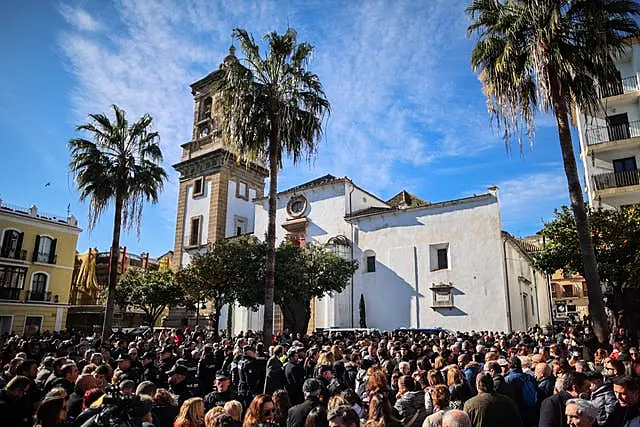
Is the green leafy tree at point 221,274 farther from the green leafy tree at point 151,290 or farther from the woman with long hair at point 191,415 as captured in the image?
the woman with long hair at point 191,415

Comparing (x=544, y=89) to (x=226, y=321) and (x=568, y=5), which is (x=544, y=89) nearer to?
(x=568, y=5)

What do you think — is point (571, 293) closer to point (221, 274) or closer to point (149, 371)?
point (221, 274)

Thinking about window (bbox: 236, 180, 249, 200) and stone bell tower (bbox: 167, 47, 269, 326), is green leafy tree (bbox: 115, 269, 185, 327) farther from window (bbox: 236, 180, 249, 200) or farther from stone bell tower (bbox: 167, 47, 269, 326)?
window (bbox: 236, 180, 249, 200)

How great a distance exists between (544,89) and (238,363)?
10763 millimetres

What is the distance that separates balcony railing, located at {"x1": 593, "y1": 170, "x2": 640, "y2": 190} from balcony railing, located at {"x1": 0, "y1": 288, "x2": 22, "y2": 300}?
3990 cm

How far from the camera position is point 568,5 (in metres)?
12.1

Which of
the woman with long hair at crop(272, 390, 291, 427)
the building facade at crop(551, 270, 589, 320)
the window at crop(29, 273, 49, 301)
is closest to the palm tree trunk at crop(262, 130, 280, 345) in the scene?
the woman with long hair at crop(272, 390, 291, 427)

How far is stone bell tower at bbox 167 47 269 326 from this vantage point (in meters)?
36.9

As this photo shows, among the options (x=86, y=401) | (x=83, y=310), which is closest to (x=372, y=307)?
(x=86, y=401)

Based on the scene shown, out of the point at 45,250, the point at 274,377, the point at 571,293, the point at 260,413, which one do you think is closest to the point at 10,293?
the point at 45,250

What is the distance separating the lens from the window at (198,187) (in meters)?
38.1

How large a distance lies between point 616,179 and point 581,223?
1500 cm

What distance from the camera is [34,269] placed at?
113 feet

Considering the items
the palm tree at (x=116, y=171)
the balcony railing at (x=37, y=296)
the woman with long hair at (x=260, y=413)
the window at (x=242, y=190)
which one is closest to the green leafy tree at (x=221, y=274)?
the palm tree at (x=116, y=171)
